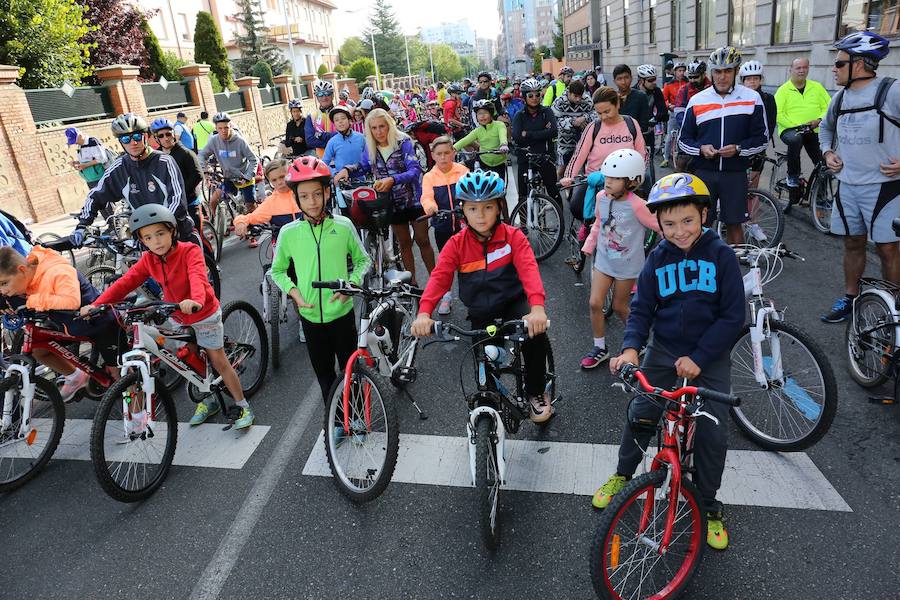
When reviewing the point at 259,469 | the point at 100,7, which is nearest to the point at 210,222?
the point at 259,469

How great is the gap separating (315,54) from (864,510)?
78.6 metres

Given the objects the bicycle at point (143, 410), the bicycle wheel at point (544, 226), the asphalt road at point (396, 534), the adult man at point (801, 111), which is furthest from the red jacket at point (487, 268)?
the adult man at point (801, 111)

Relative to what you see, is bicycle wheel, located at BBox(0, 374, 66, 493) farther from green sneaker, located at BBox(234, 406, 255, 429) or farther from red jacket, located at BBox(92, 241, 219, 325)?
green sneaker, located at BBox(234, 406, 255, 429)

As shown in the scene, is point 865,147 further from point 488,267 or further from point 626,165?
point 488,267

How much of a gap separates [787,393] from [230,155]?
8.85 metres

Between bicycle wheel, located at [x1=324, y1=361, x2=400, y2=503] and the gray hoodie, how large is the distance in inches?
285

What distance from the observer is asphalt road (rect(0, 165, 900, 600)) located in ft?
10.1

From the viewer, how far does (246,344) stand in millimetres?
5340

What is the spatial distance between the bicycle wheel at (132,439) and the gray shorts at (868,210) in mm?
5642

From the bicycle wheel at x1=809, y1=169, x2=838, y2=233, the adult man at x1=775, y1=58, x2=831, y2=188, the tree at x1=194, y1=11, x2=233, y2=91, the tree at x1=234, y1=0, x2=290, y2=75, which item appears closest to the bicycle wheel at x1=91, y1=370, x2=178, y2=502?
the bicycle wheel at x1=809, y1=169, x2=838, y2=233

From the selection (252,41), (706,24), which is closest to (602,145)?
(706,24)

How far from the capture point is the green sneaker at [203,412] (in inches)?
192

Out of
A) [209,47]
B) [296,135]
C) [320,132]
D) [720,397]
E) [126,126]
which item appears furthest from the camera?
[209,47]

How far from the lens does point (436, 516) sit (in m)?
3.63
